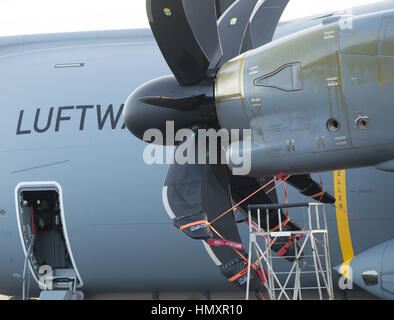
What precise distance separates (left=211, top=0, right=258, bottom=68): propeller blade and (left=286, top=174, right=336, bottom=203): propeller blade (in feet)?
5.09

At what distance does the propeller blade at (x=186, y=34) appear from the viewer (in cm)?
495

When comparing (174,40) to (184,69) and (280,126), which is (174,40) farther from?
(280,126)

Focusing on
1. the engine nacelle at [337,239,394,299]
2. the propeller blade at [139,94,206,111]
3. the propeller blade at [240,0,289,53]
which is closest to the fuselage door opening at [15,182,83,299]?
the propeller blade at [139,94,206,111]

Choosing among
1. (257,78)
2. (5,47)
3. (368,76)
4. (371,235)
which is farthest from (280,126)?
(5,47)

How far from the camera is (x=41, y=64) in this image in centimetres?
895

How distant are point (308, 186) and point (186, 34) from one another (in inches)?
90.0

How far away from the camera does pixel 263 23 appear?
19.7 feet

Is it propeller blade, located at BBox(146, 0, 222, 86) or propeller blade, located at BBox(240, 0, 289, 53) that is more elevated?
propeller blade, located at BBox(240, 0, 289, 53)

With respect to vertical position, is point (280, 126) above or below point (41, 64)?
below

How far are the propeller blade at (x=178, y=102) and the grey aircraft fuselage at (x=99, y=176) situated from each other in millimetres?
2926

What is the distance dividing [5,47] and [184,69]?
541cm

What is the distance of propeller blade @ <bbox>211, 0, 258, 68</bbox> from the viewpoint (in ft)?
18.7

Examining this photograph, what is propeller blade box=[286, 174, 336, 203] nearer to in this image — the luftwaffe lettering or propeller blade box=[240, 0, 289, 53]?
propeller blade box=[240, 0, 289, 53]

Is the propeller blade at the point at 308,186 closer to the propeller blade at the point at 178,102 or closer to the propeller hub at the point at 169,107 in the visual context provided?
the propeller hub at the point at 169,107
